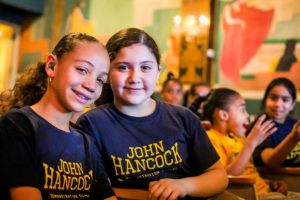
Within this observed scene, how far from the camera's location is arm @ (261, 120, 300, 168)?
84.7 inches

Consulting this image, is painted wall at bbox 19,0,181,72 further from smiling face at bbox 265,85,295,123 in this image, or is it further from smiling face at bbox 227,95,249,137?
smiling face at bbox 227,95,249,137

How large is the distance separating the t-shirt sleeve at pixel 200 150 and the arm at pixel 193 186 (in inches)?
0.9

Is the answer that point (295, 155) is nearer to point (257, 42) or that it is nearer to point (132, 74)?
point (132, 74)

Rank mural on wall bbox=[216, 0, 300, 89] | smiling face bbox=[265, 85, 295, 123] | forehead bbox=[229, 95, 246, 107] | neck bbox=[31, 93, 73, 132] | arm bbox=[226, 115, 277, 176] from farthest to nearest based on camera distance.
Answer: mural on wall bbox=[216, 0, 300, 89], smiling face bbox=[265, 85, 295, 123], forehead bbox=[229, 95, 246, 107], arm bbox=[226, 115, 277, 176], neck bbox=[31, 93, 73, 132]

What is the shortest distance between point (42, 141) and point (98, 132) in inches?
12.3

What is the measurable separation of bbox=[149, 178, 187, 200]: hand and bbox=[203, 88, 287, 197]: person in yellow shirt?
76 centimetres

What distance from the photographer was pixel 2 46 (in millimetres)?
7547

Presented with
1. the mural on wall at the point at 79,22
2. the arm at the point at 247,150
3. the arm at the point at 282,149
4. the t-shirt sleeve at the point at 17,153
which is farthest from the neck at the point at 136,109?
the mural on wall at the point at 79,22

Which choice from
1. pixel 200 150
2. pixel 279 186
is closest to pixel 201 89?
pixel 279 186

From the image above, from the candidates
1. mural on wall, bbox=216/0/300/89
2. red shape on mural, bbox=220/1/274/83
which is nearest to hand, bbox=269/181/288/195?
mural on wall, bbox=216/0/300/89

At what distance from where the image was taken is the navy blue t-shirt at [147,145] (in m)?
1.34

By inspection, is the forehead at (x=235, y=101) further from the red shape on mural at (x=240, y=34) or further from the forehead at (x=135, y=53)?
the red shape on mural at (x=240, y=34)

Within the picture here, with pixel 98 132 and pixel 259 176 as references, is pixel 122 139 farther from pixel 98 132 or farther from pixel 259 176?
pixel 259 176

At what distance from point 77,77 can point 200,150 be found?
565mm
